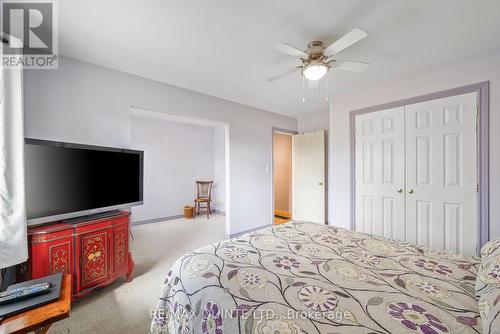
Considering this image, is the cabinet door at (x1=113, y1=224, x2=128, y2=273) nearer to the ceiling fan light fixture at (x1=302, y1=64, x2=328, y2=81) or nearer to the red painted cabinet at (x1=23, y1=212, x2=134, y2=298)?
the red painted cabinet at (x1=23, y1=212, x2=134, y2=298)

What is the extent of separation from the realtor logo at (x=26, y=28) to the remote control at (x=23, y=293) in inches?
63.3

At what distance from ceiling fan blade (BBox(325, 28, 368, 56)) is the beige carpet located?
2.67m

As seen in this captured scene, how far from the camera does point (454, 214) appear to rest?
2.24 meters

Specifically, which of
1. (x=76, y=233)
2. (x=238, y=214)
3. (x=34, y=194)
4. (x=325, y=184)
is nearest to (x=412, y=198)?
(x=325, y=184)

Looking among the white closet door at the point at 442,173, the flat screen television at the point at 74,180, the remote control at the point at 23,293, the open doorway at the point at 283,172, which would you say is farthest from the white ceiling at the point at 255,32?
the open doorway at the point at 283,172

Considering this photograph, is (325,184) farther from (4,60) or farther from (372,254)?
(4,60)

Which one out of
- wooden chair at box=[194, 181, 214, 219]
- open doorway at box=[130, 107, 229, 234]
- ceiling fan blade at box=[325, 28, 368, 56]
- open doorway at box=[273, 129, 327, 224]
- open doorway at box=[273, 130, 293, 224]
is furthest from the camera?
open doorway at box=[273, 130, 293, 224]

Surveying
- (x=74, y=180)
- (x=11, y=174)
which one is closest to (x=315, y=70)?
(x=74, y=180)

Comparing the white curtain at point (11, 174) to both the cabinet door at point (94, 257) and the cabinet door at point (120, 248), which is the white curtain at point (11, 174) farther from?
the cabinet door at point (120, 248)

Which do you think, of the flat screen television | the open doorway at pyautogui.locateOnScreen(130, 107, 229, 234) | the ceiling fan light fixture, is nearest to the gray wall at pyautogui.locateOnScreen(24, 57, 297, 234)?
the flat screen television

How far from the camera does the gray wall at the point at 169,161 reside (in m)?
4.46

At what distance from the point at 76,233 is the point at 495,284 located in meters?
2.69

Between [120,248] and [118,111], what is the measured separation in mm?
1567

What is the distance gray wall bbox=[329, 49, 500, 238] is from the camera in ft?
6.62
